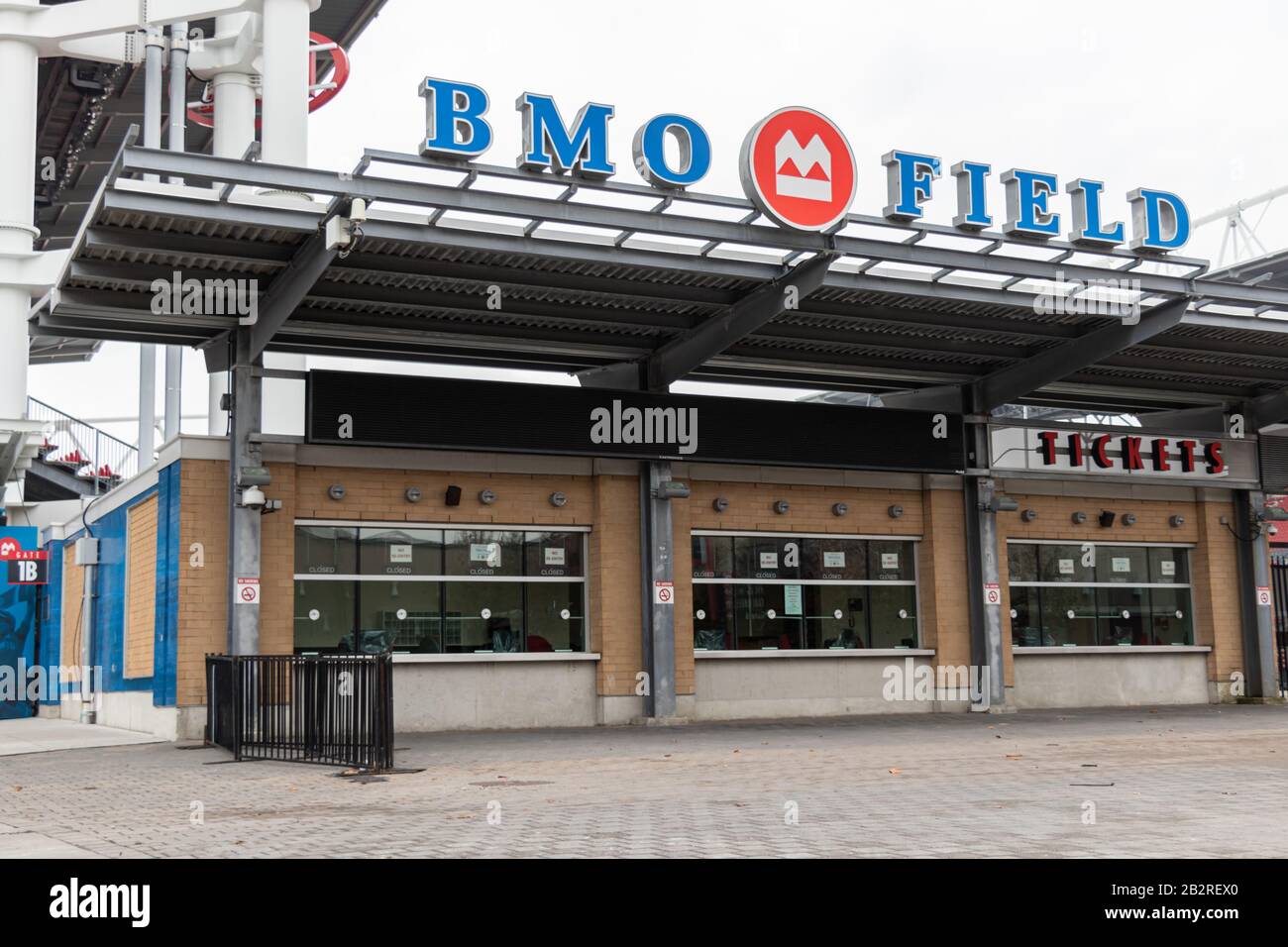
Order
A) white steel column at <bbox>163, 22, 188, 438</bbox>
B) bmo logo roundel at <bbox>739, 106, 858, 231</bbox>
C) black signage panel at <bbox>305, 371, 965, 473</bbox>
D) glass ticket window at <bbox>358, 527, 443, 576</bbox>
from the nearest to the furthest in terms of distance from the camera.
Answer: bmo logo roundel at <bbox>739, 106, 858, 231</bbox> → black signage panel at <bbox>305, 371, 965, 473</bbox> → glass ticket window at <bbox>358, 527, 443, 576</bbox> → white steel column at <bbox>163, 22, 188, 438</bbox>

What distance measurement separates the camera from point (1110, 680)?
24.7 metres

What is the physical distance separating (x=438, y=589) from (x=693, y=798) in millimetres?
9582

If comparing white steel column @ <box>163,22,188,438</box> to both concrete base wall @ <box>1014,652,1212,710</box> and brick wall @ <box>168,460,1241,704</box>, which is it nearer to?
brick wall @ <box>168,460,1241,704</box>

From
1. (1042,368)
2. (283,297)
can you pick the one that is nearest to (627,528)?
(283,297)

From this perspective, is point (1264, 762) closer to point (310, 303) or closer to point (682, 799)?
point (682, 799)

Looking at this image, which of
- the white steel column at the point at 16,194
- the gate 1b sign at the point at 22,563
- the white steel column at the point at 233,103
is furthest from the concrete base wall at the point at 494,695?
the white steel column at the point at 233,103

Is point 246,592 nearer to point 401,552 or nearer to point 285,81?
point 401,552

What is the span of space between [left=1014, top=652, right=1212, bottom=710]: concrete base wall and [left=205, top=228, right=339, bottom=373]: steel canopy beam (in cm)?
1334

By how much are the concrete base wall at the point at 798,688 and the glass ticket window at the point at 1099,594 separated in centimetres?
240

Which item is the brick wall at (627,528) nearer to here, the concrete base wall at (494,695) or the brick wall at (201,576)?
the brick wall at (201,576)

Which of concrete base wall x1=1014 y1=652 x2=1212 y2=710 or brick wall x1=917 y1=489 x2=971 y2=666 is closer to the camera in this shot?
brick wall x1=917 y1=489 x2=971 y2=666

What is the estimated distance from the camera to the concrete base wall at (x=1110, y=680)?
2397 cm

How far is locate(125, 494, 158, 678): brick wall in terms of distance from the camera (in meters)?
20.3

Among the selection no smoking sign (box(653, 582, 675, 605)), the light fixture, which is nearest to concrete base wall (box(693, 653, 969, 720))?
no smoking sign (box(653, 582, 675, 605))
